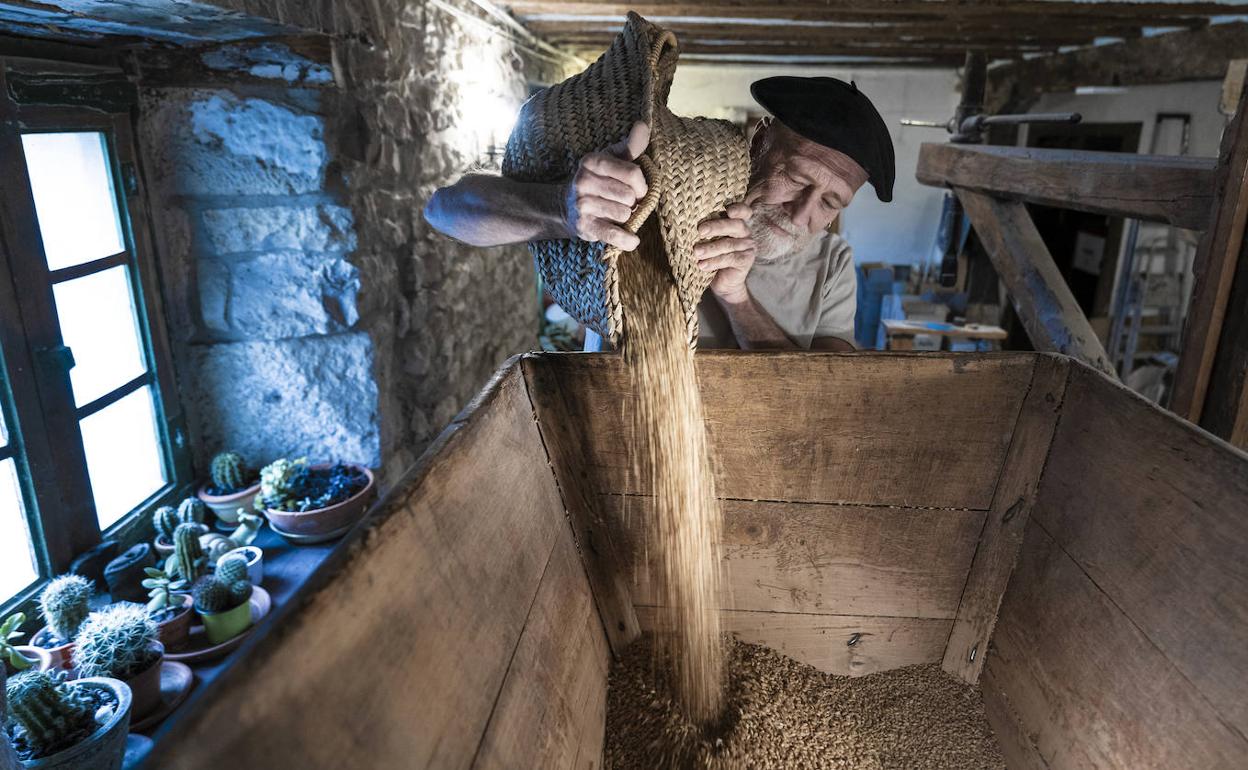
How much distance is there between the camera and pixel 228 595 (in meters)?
1.77

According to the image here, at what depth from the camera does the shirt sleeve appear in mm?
1539

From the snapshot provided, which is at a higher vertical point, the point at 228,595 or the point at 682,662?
the point at 682,662

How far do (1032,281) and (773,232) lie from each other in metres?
1.30

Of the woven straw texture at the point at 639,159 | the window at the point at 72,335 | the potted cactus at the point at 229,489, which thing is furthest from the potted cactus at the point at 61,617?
the woven straw texture at the point at 639,159

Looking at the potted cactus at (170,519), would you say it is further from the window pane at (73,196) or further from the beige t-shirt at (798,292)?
A: the beige t-shirt at (798,292)

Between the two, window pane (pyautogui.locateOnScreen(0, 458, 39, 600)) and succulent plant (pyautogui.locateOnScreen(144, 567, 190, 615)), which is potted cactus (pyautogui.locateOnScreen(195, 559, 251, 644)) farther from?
window pane (pyautogui.locateOnScreen(0, 458, 39, 600))

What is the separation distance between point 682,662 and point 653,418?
17.5 inches

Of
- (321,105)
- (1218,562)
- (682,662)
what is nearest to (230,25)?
(321,105)

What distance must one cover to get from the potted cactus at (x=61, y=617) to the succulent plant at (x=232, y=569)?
0.91ft

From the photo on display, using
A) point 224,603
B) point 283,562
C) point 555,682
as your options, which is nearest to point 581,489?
point 555,682

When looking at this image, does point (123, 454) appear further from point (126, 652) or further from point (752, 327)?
point (752, 327)

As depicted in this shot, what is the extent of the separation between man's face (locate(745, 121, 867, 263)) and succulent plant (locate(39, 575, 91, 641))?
160 centimetres

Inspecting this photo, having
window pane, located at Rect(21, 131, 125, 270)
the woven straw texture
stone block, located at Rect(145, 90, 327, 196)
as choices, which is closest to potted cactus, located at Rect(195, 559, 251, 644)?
window pane, located at Rect(21, 131, 125, 270)

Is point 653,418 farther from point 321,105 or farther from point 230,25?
point 321,105
